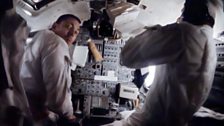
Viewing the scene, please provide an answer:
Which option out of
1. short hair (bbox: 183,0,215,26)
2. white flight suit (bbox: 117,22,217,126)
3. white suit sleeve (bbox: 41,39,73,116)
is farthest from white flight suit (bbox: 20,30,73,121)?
short hair (bbox: 183,0,215,26)

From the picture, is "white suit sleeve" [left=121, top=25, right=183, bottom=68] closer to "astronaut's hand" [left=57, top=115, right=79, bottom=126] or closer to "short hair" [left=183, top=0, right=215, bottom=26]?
"short hair" [left=183, top=0, right=215, bottom=26]

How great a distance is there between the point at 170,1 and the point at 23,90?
30.6 inches

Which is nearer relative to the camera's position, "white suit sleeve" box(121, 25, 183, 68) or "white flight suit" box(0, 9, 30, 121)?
→ "white suit sleeve" box(121, 25, 183, 68)

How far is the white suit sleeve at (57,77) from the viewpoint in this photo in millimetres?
1091

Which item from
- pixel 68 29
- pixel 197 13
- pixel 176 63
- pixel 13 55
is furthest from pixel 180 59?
pixel 13 55

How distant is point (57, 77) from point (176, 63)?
0.51 meters

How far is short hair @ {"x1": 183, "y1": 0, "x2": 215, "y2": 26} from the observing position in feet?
3.43

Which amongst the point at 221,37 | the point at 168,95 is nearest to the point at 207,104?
the point at 168,95

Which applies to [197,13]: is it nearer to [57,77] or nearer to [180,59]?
[180,59]

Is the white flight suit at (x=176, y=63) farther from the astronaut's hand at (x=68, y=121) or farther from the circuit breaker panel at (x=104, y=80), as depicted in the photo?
the astronaut's hand at (x=68, y=121)

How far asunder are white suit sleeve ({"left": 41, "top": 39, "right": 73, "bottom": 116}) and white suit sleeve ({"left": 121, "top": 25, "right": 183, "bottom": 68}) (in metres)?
0.27

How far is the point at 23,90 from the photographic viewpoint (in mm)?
1161

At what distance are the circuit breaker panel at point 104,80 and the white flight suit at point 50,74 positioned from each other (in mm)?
49

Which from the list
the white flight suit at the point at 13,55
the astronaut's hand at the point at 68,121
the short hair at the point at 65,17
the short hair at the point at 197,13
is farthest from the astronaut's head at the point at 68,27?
the short hair at the point at 197,13
